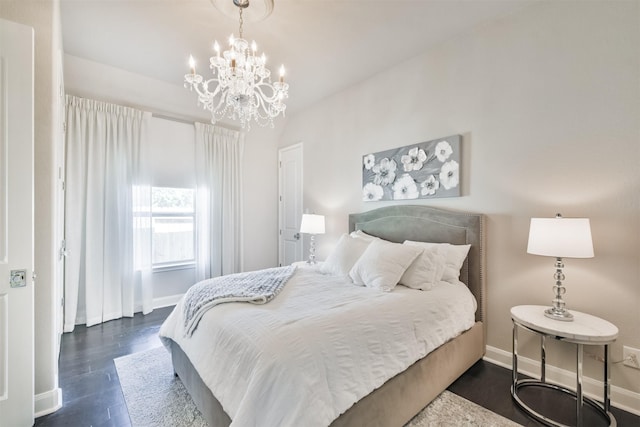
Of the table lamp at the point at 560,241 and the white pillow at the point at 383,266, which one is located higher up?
the table lamp at the point at 560,241

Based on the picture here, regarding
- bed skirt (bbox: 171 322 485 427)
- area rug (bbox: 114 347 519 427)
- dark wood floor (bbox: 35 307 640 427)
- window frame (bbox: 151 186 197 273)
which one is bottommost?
dark wood floor (bbox: 35 307 640 427)

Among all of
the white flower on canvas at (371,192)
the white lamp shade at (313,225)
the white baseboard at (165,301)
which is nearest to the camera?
the white flower on canvas at (371,192)

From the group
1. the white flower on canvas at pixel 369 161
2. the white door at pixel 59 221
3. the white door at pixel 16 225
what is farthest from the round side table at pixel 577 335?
the white door at pixel 59 221

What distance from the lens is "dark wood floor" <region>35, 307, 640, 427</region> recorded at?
5.82ft

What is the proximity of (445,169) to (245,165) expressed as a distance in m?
3.17

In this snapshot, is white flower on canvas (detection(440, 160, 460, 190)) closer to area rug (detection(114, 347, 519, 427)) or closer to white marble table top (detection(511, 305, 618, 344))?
white marble table top (detection(511, 305, 618, 344))

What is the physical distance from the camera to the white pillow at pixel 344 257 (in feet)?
8.57

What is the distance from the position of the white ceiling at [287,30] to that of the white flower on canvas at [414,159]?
3.52 feet

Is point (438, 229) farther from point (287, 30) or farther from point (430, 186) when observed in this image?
point (287, 30)

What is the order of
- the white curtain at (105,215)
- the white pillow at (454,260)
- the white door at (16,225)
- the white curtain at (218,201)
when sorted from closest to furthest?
the white door at (16,225) → the white pillow at (454,260) → the white curtain at (105,215) → the white curtain at (218,201)

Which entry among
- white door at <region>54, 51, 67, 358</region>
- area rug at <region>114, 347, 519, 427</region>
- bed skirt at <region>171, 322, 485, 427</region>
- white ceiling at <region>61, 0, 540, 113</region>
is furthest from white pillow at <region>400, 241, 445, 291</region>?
white door at <region>54, 51, 67, 358</region>

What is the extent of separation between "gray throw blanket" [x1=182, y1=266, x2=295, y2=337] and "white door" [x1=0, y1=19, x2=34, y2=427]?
2.86 feet

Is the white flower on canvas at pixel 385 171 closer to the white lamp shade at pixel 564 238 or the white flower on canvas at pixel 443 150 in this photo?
the white flower on canvas at pixel 443 150

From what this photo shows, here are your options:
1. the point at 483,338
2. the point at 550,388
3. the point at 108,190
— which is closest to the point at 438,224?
the point at 483,338
